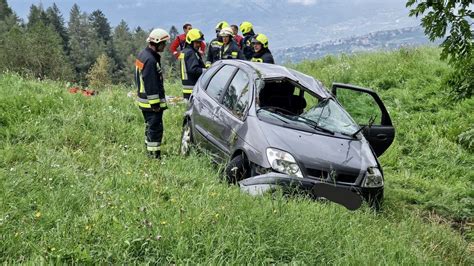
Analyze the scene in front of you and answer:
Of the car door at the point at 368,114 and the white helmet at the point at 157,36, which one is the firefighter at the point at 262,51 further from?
the white helmet at the point at 157,36

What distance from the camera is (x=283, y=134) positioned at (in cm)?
500

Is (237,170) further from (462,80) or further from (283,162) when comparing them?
(462,80)

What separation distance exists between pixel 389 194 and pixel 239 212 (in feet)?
11.8

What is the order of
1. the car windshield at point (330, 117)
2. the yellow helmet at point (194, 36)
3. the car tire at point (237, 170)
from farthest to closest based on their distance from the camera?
the yellow helmet at point (194, 36)
the car windshield at point (330, 117)
the car tire at point (237, 170)

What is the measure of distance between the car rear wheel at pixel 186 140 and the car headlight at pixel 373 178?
106 inches

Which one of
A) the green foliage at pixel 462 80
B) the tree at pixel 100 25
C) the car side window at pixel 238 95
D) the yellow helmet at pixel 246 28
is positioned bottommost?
the car side window at pixel 238 95

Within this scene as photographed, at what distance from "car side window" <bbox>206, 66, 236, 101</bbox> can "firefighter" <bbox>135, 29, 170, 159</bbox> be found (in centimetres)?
76

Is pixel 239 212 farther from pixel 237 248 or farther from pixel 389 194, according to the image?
pixel 389 194

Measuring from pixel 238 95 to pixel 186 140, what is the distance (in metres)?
1.37

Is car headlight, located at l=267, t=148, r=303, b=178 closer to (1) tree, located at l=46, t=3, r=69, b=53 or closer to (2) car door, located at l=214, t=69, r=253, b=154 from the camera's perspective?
(2) car door, located at l=214, t=69, r=253, b=154

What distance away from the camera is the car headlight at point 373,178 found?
190 inches

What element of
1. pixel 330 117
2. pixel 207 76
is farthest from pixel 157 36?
pixel 330 117

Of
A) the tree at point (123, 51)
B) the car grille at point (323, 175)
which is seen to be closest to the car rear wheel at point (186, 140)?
the car grille at point (323, 175)

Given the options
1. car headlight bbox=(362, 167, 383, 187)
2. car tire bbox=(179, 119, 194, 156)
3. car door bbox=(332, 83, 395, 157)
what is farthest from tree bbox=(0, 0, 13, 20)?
car headlight bbox=(362, 167, 383, 187)
